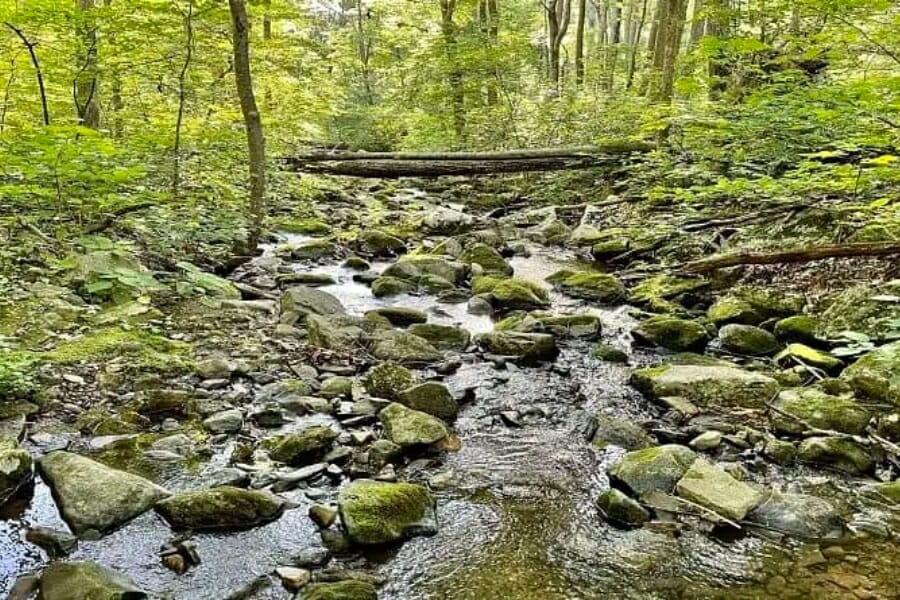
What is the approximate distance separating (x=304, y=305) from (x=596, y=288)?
10.9ft

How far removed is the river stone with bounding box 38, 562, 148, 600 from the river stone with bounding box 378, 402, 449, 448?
68.6 inches

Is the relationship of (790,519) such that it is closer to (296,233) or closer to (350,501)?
(350,501)

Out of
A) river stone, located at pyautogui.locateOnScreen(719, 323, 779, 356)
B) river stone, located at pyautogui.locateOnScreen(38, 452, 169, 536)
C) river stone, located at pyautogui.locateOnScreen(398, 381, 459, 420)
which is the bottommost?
river stone, located at pyautogui.locateOnScreen(719, 323, 779, 356)

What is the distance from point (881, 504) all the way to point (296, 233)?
896cm

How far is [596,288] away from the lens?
25.5 ft

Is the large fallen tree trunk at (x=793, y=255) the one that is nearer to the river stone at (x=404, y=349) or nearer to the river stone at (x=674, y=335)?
the river stone at (x=674, y=335)

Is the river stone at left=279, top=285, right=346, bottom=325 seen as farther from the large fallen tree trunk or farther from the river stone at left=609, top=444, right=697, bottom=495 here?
the large fallen tree trunk

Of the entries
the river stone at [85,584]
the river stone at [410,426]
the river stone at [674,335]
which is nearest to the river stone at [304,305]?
the river stone at [410,426]

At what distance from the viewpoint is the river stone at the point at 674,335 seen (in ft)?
20.1

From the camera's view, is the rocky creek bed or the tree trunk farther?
the tree trunk

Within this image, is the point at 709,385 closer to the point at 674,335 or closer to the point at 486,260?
the point at 674,335

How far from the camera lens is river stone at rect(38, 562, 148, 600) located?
263cm

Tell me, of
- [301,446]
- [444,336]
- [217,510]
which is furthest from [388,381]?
[217,510]

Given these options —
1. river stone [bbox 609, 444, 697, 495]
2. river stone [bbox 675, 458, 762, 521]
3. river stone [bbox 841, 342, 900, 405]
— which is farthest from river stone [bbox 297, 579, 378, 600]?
river stone [bbox 841, 342, 900, 405]
